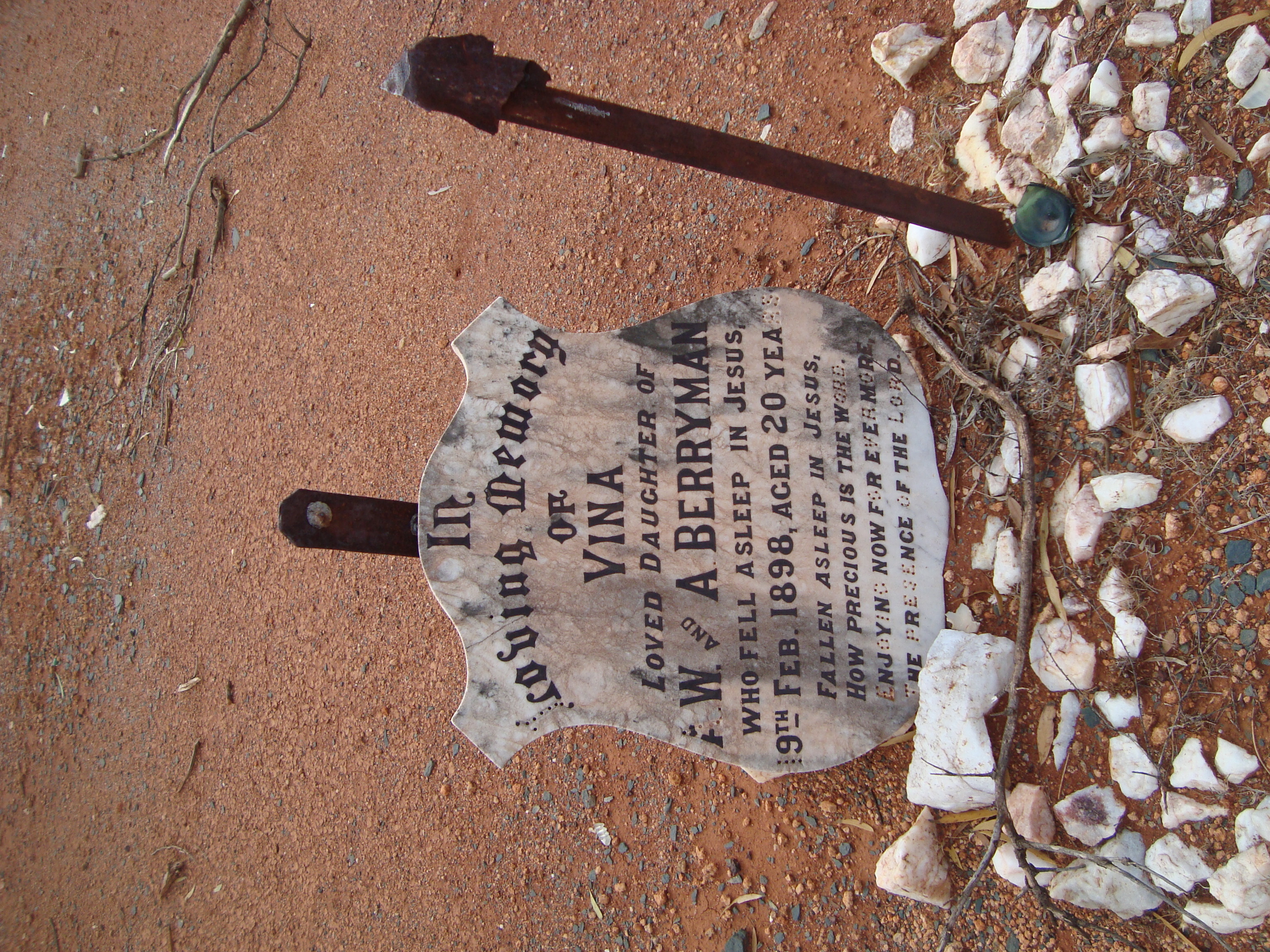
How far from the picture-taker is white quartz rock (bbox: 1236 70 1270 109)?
169 cm

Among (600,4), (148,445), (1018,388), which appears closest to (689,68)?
(600,4)

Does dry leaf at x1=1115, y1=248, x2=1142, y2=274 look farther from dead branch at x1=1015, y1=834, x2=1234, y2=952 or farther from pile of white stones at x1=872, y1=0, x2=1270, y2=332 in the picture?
dead branch at x1=1015, y1=834, x2=1234, y2=952

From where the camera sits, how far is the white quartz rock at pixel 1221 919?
5.14 ft

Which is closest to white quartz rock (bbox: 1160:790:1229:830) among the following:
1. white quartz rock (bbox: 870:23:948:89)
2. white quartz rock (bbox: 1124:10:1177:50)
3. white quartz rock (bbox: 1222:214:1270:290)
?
white quartz rock (bbox: 1222:214:1270:290)

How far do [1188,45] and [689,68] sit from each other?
Result: 1658mm

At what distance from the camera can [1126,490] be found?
5.84 ft

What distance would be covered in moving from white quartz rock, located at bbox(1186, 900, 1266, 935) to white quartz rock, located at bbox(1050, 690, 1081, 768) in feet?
1.13

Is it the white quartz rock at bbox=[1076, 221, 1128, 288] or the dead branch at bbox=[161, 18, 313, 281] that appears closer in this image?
the white quartz rock at bbox=[1076, 221, 1128, 288]

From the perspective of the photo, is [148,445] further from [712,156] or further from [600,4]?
[712,156]

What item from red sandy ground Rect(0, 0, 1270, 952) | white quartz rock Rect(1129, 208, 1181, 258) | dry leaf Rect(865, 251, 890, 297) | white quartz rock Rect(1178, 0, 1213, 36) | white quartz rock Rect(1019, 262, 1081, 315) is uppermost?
white quartz rock Rect(1178, 0, 1213, 36)

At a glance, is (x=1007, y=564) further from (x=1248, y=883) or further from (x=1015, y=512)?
(x=1248, y=883)

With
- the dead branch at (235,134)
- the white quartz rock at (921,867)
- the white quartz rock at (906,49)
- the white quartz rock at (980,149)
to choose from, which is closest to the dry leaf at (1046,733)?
the white quartz rock at (921,867)

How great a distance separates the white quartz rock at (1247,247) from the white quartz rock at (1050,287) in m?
0.30

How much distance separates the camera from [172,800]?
13.1 feet
